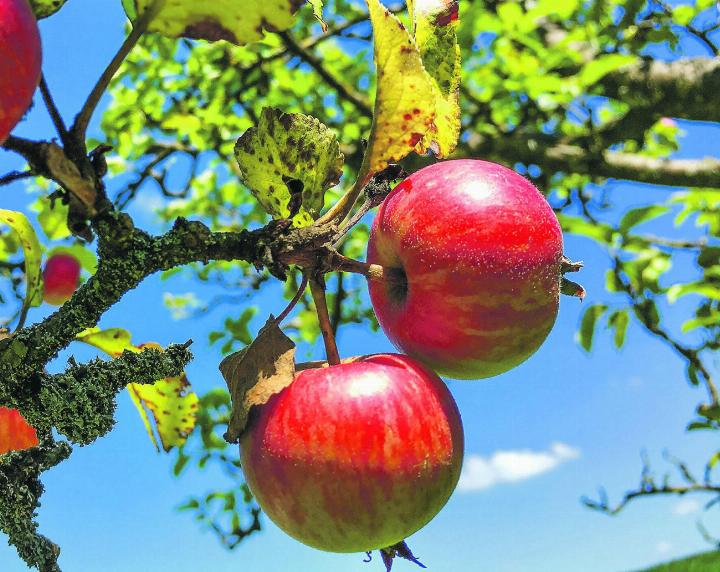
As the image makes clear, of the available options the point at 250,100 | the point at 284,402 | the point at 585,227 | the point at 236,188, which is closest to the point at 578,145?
the point at 585,227

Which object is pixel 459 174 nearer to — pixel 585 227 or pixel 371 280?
pixel 371 280

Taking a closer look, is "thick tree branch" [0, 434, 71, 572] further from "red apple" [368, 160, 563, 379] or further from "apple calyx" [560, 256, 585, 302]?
"apple calyx" [560, 256, 585, 302]

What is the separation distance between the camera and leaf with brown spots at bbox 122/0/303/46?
543 millimetres

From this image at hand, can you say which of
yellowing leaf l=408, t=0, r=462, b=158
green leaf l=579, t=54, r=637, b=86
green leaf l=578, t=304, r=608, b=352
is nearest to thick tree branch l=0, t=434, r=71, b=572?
yellowing leaf l=408, t=0, r=462, b=158

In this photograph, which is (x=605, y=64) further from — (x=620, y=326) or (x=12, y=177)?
(x=12, y=177)

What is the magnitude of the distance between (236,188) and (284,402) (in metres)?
2.81

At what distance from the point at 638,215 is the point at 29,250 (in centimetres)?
169

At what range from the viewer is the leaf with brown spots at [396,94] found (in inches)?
23.9

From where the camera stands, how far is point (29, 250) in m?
0.86

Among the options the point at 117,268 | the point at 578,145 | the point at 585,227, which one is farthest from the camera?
the point at 578,145

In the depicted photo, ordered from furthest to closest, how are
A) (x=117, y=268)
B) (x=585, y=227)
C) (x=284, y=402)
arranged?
(x=585, y=227), (x=284, y=402), (x=117, y=268)

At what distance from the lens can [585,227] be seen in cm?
198

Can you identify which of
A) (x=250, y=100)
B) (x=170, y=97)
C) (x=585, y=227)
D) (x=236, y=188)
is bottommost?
(x=585, y=227)

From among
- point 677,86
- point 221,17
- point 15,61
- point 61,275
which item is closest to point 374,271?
point 221,17
